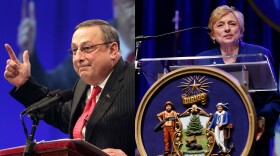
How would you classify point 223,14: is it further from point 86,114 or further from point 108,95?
point 86,114

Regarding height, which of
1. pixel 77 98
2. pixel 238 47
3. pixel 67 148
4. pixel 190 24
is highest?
pixel 190 24

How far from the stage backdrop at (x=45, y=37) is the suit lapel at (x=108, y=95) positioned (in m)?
0.64

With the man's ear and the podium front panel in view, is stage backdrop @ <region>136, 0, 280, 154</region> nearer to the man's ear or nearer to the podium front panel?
the man's ear

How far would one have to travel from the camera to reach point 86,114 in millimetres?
3625

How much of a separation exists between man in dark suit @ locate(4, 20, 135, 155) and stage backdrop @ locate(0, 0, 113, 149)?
28 cm

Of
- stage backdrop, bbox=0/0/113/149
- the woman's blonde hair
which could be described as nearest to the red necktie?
stage backdrop, bbox=0/0/113/149

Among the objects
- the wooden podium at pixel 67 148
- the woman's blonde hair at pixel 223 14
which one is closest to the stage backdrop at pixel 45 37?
the woman's blonde hair at pixel 223 14

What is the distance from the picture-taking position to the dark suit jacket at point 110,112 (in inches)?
138

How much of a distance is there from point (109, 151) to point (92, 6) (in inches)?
56.5

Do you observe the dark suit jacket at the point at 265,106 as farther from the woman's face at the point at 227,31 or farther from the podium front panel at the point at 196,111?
the podium front panel at the point at 196,111

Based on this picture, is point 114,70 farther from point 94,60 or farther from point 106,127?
point 106,127

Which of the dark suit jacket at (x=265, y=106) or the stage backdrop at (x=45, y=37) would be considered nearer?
the dark suit jacket at (x=265, y=106)

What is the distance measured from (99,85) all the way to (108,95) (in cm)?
16

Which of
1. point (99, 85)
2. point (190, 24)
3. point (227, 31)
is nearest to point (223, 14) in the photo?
point (227, 31)
